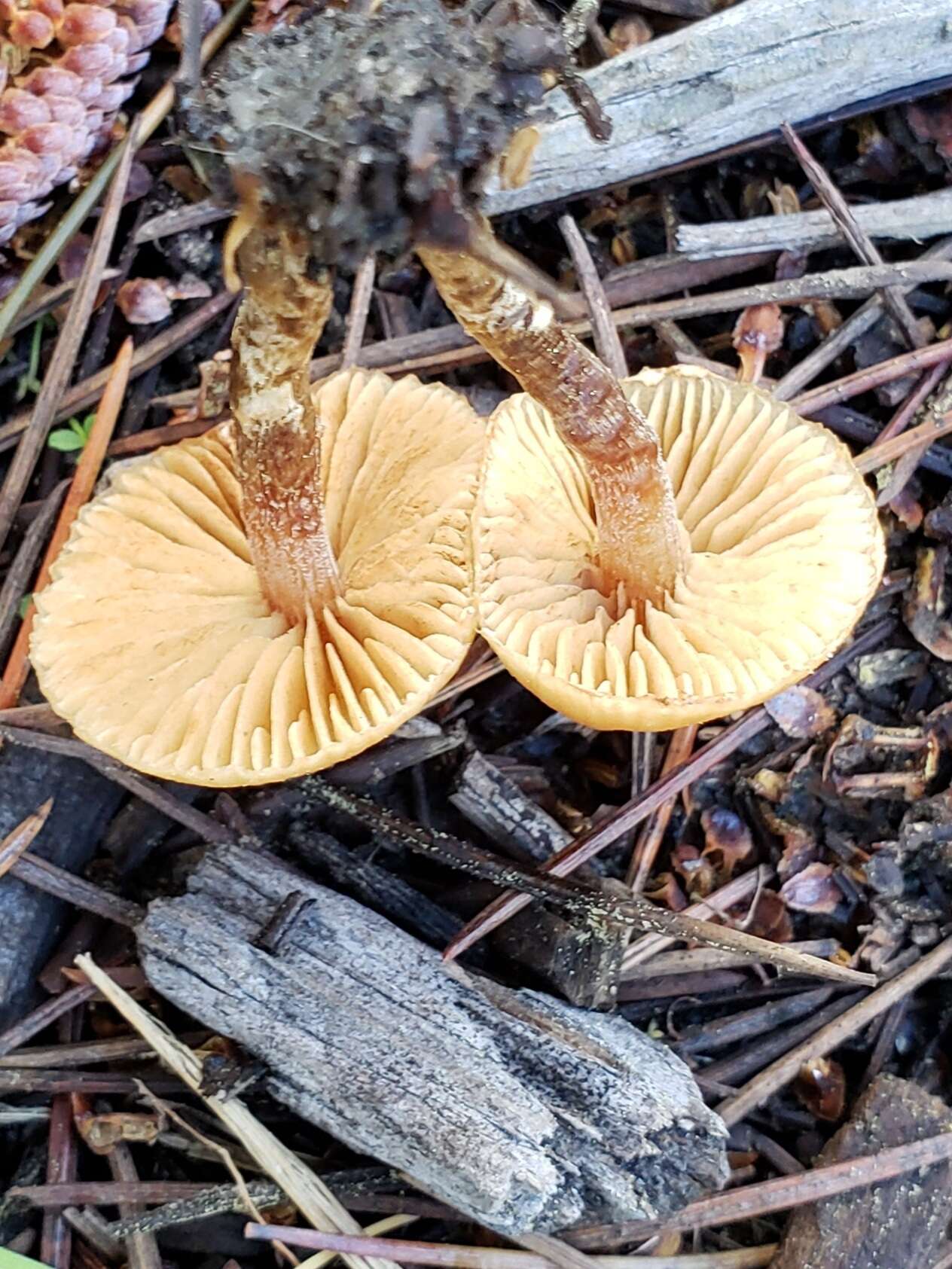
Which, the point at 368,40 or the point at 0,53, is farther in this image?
the point at 0,53

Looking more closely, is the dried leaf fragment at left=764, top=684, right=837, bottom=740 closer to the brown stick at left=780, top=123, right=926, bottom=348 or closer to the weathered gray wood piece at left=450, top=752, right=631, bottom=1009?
the weathered gray wood piece at left=450, top=752, right=631, bottom=1009

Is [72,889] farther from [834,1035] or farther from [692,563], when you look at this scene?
[834,1035]

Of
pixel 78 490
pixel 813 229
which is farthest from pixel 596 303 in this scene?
pixel 78 490

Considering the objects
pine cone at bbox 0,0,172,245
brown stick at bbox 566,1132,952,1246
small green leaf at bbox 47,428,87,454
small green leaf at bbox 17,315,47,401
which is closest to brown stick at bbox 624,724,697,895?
brown stick at bbox 566,1132,952,1246

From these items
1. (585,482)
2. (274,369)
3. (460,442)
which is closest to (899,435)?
(585,482)

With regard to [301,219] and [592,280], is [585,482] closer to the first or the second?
[592,280]

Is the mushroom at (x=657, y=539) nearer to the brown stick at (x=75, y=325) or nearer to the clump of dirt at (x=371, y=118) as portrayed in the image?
the clump of dirt at (x=371, y=118)
